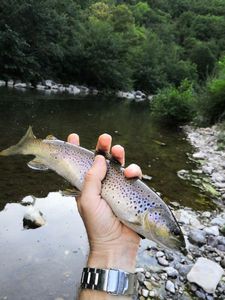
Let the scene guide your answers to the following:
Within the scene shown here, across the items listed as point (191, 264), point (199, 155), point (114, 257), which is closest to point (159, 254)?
point (191, 264)

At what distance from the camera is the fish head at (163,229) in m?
2.35

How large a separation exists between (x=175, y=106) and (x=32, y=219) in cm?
1497

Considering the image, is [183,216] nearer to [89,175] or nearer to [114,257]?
[114,257]

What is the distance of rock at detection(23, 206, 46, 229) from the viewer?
5.63 metres

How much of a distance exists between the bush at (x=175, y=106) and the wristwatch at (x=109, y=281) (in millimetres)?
17556

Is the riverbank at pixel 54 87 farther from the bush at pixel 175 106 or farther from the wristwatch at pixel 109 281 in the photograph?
the wristwatch at pixel 109 281

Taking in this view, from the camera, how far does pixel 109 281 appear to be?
245cm

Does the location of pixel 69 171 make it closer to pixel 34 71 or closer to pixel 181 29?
pixel 34 71

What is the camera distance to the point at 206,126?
809 inches

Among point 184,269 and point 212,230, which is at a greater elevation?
point 184,269

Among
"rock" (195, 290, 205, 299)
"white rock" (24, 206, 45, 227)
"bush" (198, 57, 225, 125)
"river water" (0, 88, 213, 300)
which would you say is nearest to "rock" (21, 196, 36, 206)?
"river water" (0, 88, 213, 300)

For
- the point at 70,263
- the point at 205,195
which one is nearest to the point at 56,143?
the point at 70,263

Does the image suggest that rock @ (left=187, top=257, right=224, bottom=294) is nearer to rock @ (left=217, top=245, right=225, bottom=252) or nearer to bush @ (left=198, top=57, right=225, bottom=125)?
rock @ (left=217, top=245, right=225, bottom=252)

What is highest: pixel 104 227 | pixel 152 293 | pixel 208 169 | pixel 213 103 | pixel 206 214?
pixel 104 227
